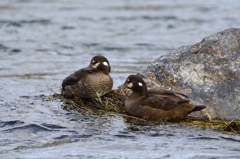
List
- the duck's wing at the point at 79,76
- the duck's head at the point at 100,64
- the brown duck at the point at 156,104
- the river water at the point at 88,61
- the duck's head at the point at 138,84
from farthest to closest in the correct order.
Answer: the duck's wing at the point at 79,76 < the duck's head at the point at 100,64 < the duck's head at the point at 138,84 < the brown duck at the point at 156,104 < the river water at the point at 88,61

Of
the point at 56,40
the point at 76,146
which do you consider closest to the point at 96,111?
the point at 76,146

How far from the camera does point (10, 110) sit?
27.7 feet

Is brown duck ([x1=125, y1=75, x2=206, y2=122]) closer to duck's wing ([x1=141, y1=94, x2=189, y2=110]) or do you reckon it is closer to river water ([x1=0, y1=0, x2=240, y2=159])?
duck's wing ([x1=141, y1=94, x2=189, y2=110])

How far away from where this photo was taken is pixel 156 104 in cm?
738

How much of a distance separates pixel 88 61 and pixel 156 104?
28.2 ft

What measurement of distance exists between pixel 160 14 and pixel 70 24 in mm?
6491

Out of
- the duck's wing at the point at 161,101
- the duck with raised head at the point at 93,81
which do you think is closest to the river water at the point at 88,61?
the duck's wing at the point at 161,101

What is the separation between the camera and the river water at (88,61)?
20.6 feet

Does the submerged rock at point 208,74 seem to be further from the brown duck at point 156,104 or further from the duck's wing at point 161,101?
the duck's wing at point 161,101

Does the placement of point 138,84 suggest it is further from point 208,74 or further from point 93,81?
point 208,74

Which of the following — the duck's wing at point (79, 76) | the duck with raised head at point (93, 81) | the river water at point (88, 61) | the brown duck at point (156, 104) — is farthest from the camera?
the duck's wing at point (79, 76)

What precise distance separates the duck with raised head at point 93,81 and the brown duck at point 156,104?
2.86 ft

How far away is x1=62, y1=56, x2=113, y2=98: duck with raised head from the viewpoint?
849cm

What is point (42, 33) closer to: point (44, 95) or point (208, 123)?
point (44, 95)
